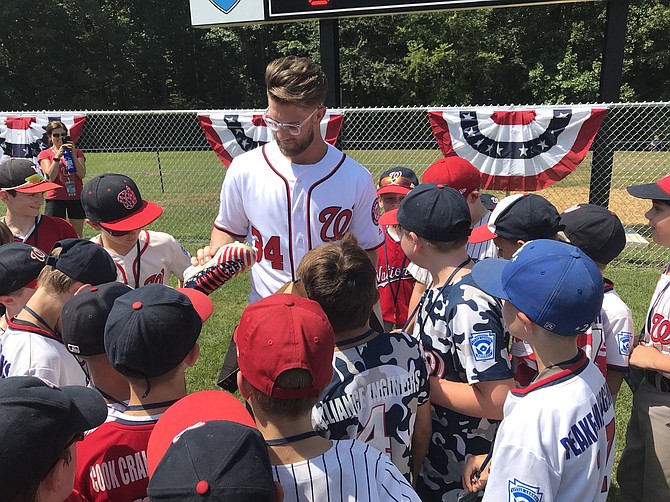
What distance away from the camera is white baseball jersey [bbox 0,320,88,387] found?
2.49 meters

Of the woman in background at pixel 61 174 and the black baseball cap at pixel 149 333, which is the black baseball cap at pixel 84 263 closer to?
the black baseball cap at pixel 149 333

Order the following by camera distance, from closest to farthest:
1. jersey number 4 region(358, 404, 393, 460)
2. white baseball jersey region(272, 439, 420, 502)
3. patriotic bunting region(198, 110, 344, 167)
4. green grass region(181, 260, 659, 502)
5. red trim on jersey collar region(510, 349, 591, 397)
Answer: white baseball jersey region(272, 439, 420, 502) < red trim on jersey collar region(510, 349, 591, 397) < jersey number 4 region(358, 404, 393, 460) < green grass region(181, 260, 659, 502) < patriotic bunting region(198, 110, 344, 167)

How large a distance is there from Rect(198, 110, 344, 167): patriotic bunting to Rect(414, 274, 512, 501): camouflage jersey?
612cm

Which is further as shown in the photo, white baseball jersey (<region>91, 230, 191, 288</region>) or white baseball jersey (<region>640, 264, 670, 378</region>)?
white baseball jersey (<region>91, 230, 191, 288</region>)

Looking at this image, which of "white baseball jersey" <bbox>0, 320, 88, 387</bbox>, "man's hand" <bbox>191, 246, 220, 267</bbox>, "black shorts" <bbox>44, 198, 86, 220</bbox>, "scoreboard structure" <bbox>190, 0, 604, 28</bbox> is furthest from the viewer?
"black shorts" <bbox>44, 198, 86, 220</bbox>

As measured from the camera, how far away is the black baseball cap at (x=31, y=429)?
137 cm

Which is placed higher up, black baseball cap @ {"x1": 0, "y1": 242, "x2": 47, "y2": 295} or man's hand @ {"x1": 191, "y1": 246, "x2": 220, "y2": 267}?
man's hand @ {"x1": 191, "y1": 246, "x2": 220, "y2": 267}

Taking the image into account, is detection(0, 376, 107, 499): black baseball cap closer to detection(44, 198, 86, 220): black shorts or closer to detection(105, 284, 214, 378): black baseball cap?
detection(105, 284, 214, 378): black baseball cap

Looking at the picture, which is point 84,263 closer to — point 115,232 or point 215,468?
point 115,232

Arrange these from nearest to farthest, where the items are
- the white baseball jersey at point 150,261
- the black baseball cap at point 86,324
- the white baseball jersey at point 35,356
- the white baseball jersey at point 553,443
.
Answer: the white baseball jersey at point 553,443 < the black baseball cap at point 86,324 < the white baseball jersey at point 35,356 < the white baseball jersey at point 150,261

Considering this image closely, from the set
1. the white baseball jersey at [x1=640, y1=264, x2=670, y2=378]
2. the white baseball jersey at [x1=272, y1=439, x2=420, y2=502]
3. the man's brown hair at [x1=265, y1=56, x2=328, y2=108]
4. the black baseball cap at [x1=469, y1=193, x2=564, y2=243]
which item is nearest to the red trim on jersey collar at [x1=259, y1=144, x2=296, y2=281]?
the man's brown hair at [x1=265, y1=56, x2=328, y2=108]

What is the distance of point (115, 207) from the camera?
3570 millimetres

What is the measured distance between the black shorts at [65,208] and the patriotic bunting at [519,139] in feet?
18.6

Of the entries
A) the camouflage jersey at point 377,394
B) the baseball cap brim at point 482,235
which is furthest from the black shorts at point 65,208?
the camouflage jersey at point 377,394
